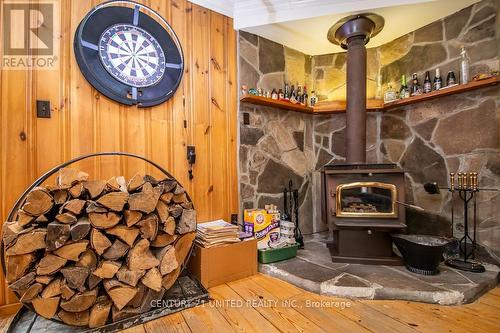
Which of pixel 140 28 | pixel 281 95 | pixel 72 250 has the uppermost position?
pixel 140 28

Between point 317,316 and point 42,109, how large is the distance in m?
2.14

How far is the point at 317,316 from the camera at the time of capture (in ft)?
4.66

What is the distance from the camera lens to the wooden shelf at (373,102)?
196 cm

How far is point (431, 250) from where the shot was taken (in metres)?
1.72

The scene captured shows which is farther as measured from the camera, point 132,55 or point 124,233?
point 132,55

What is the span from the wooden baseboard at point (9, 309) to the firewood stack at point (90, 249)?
49cm

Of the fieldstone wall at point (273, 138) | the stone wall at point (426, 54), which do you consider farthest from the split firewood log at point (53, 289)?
the stone wall at point (426, 54)

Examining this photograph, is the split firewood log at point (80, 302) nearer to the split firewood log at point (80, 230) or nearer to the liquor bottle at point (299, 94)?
the split firewood log at point (80, 230)

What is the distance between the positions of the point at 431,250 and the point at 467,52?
176 centimetres

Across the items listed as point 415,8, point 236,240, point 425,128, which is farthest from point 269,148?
point 415,8

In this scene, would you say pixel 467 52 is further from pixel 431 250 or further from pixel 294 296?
pixel 294 296

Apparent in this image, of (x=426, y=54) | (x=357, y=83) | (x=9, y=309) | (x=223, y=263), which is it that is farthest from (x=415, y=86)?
(x=9, y=309)

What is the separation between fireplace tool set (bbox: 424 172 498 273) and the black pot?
259 millimetres

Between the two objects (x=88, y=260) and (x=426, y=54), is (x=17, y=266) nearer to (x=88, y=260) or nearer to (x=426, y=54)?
(x=88, y=260)
